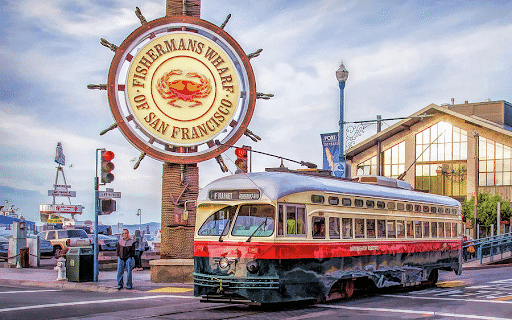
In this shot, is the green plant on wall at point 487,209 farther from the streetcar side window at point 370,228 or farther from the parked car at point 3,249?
the streetcar side window at point 370,228

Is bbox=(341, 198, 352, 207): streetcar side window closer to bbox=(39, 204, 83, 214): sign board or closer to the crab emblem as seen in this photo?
the crab emblem

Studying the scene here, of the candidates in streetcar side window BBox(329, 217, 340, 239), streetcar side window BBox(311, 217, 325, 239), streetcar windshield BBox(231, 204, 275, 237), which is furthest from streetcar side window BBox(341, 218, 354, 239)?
streetcar windshield BBox(231, 204, 275, 237)

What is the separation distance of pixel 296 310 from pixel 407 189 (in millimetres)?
7858

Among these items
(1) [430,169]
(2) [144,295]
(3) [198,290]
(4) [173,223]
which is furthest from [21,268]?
(1) [430,169]

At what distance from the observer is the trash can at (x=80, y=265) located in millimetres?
19203

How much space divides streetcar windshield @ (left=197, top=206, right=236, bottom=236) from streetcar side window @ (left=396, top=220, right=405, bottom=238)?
5753 millimetres

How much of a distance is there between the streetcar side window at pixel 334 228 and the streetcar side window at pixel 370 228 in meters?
1.43

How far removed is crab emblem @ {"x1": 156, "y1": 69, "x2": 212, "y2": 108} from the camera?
67.1 ft

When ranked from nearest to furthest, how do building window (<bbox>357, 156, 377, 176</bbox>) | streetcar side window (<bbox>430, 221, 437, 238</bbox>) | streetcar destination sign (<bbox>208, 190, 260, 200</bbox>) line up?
1. streetcar destination sign (<bbox>208, 190, 260, 200</bbox>)
2. streetcar side window (<bbox>430, 221, 437, 238</bbox>)
3. building window (<bbox>357, 156, 377, 176</bbox>)

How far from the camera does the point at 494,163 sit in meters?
60.4

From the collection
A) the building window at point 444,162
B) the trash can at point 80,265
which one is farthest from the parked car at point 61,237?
the building window at point 444,162

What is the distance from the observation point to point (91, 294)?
17.1 meters

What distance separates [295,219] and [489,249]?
24044 mm

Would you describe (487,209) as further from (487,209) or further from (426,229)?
(426,229)
